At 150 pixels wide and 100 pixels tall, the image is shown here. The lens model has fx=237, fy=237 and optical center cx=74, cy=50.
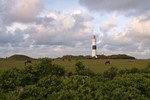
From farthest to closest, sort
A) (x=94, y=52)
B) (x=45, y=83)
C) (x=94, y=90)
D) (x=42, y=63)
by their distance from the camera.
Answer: (x=94, y=52) < (x=42, y=63) < (x=45, y=83) < (x=94, y=90)

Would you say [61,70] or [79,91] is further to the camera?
[61,70]

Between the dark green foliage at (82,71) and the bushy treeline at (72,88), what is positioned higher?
the dark green foliage at (82,71)

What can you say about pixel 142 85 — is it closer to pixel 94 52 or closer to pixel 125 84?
pixel 125 84

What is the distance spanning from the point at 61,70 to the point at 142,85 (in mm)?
4254

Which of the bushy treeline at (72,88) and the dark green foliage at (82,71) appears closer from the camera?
the bushy treeline at (72,88)

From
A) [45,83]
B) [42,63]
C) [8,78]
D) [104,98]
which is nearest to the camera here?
[104,98]

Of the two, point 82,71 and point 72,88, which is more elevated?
point 82,71

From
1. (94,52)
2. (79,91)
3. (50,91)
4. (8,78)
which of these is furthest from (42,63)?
(94,52)

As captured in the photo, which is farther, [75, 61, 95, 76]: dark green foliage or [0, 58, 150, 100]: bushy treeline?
[75, 61, 95, 76]: dark green foliage

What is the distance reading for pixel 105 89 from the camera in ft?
27.0

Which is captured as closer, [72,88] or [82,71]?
[72,88]

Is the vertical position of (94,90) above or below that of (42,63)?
below

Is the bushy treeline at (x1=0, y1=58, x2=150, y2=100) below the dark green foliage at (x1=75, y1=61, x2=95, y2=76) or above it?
below

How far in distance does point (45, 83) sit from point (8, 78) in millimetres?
1943
